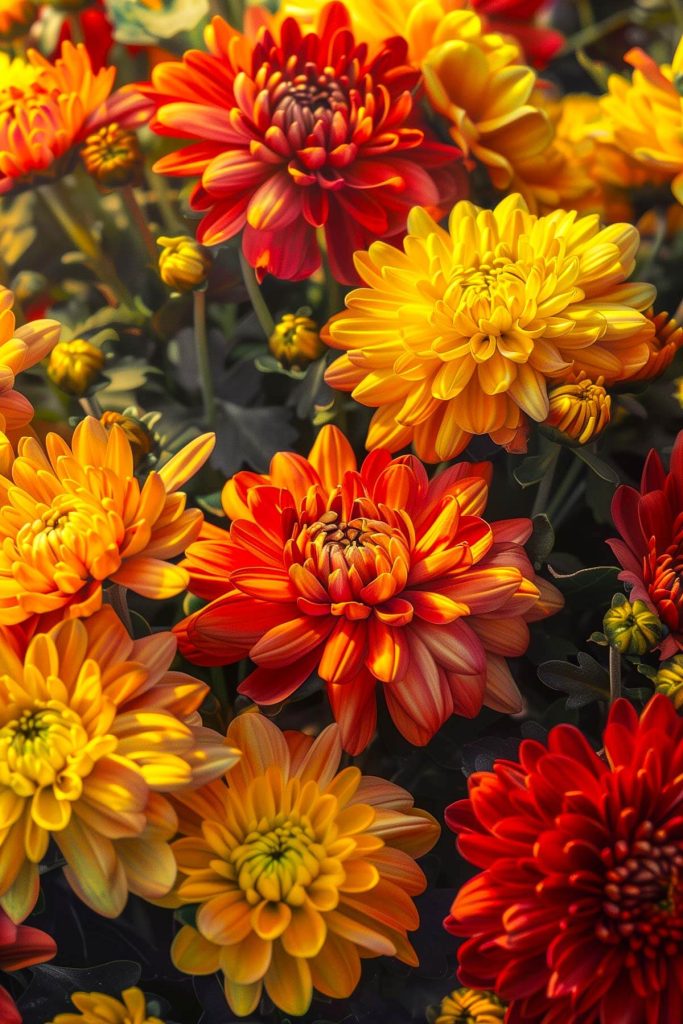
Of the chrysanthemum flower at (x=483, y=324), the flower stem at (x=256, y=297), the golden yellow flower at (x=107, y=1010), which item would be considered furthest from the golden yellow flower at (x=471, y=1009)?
the flower stem at (x=256, y=297)

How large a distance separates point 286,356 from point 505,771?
264mm

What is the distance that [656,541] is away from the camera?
531mm

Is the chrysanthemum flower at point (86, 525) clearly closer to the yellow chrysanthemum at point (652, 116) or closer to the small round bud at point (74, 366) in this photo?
the small round bud at point (74, 366)

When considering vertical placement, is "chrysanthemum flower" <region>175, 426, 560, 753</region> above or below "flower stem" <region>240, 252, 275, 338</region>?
below

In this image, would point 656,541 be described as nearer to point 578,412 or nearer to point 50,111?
point 578,412

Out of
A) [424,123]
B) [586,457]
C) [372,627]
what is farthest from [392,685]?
[424,123]

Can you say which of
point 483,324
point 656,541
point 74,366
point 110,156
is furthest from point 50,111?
point 656,541

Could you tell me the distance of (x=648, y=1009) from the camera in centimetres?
44

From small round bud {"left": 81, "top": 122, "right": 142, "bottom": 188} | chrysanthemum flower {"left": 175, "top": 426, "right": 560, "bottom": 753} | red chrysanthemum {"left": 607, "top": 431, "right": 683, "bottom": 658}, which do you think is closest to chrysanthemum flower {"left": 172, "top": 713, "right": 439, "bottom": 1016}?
chrysanthemum flower {"left": 175, "top": 426, "right": 560, "bottom": 753}

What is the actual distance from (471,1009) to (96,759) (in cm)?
20

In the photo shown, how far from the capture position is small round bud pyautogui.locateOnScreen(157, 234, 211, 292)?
24.0 inches

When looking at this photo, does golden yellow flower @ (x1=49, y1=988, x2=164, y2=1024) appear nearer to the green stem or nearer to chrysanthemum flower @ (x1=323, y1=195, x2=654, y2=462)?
chrysanthemum flower @ (x1=323, y1=195, x2=654, y2=462)

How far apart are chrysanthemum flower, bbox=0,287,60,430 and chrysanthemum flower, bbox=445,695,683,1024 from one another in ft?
0.90

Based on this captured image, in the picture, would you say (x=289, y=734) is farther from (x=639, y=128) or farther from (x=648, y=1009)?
(x=639, y=128)
